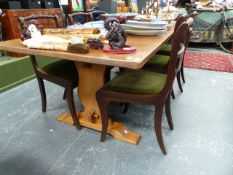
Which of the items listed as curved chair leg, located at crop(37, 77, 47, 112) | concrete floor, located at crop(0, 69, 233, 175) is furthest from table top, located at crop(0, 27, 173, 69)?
concrete floor, located at crop(0, 69, 233, 175)

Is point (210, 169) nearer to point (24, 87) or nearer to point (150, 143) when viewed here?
point (150, 143)

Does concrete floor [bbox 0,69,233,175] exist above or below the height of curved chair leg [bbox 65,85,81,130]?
below

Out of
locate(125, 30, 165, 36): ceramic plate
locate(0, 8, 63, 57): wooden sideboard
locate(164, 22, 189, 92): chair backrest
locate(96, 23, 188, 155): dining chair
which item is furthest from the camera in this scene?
locate(0, 8, 63, 57): wooden sideboard

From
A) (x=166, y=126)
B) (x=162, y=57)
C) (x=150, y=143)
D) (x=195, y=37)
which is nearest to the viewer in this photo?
(x=150, y=143)

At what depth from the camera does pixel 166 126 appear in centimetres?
174

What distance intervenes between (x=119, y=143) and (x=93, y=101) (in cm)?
38

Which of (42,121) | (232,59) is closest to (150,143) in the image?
(42,121)

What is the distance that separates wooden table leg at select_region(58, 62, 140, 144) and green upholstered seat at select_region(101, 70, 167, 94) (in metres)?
0.13

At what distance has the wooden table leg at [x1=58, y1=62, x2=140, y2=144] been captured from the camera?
1476mm

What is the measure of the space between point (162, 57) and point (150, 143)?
0.87m

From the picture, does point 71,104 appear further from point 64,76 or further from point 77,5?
point 77,5

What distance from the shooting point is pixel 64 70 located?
1683mm

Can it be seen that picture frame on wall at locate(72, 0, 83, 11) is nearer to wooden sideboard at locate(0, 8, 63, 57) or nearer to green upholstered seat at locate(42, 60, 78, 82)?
wooden sideboard at locate(0, 8, 63, 57)

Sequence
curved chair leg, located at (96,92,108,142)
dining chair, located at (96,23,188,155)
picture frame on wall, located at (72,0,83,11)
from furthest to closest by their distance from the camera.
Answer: picture frame on wall, located at (72,0,83,11) < curved chair leg, located at (96,92,108,142) < dining chair, located at (96,23,188,155)
